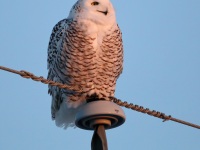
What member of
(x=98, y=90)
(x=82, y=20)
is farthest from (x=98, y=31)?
(x=98, y=90)

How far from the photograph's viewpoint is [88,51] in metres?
5.20

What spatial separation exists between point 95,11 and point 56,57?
0.65 metres

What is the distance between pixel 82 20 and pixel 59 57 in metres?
0.46

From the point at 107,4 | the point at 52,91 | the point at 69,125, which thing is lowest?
the point at 69,125

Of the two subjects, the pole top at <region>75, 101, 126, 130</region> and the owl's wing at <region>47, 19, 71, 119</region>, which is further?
the owl's wing at <region>47, 19, 71, 119</region>

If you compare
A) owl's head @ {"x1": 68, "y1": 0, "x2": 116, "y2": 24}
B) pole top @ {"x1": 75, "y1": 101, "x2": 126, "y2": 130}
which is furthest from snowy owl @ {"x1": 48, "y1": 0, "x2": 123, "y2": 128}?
pole top @ {"x1": 75, "y1": 101, "x2": 126, "y2": 130}

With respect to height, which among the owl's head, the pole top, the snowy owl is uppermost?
the owl's head

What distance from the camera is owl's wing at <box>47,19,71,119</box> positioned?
5.45 m

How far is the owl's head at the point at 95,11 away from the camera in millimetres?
5336

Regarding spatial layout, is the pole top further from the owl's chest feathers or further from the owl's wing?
the owl's wing

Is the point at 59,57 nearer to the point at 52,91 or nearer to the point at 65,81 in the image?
the point at 65,81

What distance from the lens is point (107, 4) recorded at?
214 inches

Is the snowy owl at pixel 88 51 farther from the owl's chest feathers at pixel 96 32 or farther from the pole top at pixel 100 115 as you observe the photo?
the pole top at pixel 100 115

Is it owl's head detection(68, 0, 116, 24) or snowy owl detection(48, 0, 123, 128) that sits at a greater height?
owl's head detection(68, 0, 116, 24)
